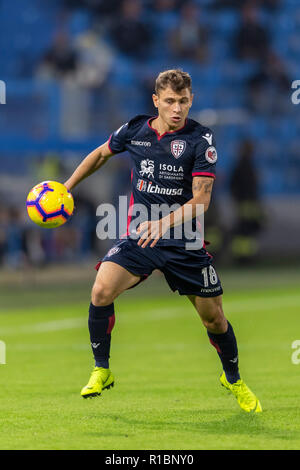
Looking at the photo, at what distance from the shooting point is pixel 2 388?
7.77 meters

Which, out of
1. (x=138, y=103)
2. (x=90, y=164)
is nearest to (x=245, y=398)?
(x=90, y=164)

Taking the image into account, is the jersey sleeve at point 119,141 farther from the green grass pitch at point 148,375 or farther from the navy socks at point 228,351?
the green grass pitch at point 148,375

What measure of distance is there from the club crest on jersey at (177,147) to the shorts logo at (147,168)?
17cm

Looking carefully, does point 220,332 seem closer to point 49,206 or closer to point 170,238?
point 170,238

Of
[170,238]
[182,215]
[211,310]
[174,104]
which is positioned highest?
[174,104]

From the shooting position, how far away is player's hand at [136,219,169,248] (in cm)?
627

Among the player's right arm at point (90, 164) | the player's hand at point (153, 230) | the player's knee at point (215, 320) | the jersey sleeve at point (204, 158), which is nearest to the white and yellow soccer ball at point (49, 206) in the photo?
the player's right arm at point (90, 164)

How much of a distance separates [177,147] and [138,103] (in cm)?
1227

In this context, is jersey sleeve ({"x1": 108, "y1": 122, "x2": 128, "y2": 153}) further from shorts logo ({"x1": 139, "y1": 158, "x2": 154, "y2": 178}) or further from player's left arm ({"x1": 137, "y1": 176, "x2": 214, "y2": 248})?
player's left arm ({"x1": 137, "y1": 176, "x2": 214, "y2": 248})

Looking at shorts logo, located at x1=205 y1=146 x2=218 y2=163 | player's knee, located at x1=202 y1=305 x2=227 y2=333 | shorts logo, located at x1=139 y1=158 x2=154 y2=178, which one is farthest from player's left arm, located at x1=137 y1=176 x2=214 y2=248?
player's knee, located at x1=202 y1=305 x2=227 y2=333

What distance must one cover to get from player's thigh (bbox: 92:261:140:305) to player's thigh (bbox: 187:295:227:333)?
44 cm

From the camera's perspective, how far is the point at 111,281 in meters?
6.48

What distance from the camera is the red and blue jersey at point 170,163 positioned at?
652cm
